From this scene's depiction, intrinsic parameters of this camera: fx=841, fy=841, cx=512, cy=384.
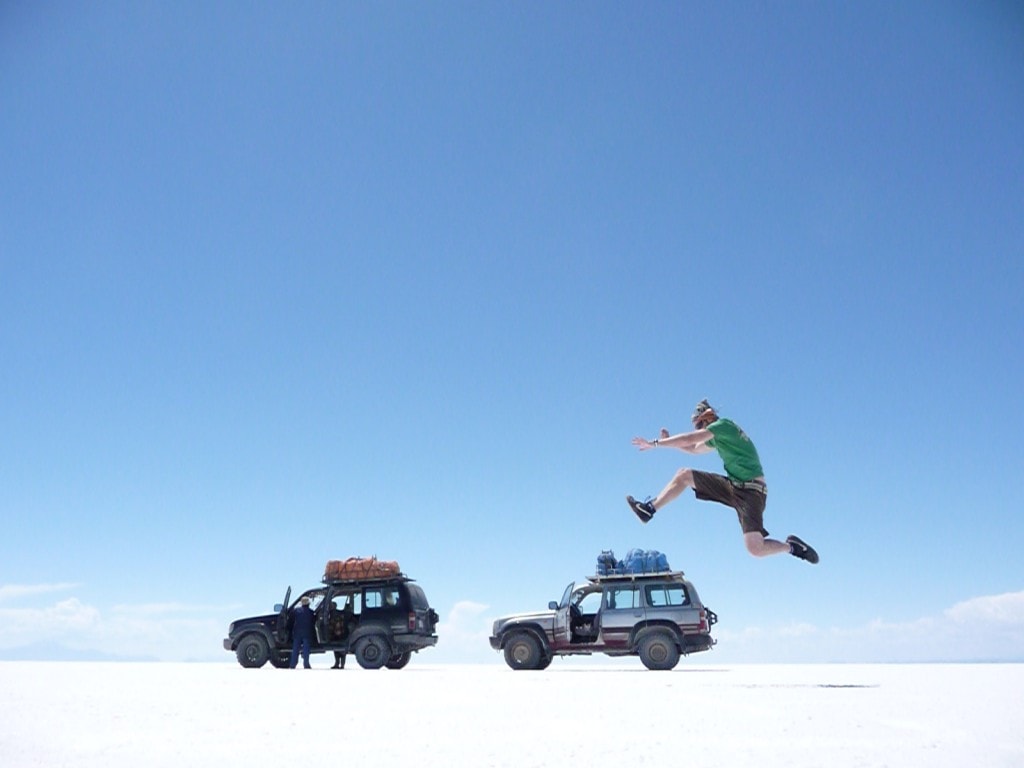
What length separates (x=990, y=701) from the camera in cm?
934

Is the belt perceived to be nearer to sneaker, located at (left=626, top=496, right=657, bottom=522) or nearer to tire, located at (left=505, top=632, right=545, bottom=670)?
sneaker, located at (left=626, top=496, right=657, bottom=522)

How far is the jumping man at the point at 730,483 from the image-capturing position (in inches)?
370

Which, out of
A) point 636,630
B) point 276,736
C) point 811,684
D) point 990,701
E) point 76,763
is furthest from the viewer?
point 636,630

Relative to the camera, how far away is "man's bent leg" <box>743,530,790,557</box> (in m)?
9.38

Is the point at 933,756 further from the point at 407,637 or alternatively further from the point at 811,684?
the point at 407,637

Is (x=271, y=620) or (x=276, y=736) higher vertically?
(x=271, y=620)

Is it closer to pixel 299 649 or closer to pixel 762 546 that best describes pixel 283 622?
pixel 299 649

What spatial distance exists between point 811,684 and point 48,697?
33.2ft

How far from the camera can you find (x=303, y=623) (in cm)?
1917

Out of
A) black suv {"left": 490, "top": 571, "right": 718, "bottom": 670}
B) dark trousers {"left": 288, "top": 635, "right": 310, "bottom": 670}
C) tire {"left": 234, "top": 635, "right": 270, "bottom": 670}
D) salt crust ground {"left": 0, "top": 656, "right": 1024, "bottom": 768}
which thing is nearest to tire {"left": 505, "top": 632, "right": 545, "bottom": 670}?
Result: black suv {"left": 490, "top": 571, "right": 718, "bottom": 670}

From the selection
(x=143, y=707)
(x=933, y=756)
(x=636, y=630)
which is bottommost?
(x=933, y=756)

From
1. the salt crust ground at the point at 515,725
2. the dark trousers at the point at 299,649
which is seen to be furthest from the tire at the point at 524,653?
the salt crust ground at the point at 515,725

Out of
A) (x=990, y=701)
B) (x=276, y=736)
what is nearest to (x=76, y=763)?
(x=276, y=736)

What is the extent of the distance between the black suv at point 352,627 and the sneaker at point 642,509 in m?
11.1
